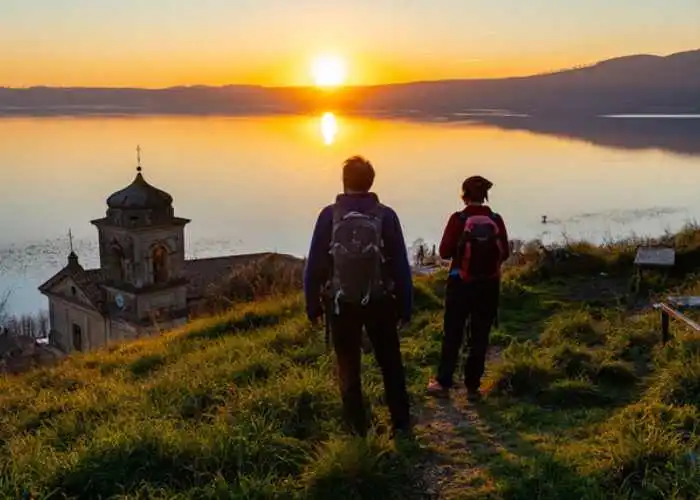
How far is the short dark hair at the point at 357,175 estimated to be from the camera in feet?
13.5

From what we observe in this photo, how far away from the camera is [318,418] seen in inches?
182

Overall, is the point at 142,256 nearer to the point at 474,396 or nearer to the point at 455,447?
the point at 474,396

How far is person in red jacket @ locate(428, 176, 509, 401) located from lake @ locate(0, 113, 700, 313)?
2793cm

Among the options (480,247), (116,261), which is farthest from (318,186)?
(480,247)

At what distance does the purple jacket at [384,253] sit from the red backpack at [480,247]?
0.85 m

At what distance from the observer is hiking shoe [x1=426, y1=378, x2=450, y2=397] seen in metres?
5.19

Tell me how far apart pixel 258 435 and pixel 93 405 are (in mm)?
1668

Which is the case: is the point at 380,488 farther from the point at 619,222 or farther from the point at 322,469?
the point at 619,222

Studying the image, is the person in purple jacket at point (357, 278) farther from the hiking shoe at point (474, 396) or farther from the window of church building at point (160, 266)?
the window of church building at point (160, 266)

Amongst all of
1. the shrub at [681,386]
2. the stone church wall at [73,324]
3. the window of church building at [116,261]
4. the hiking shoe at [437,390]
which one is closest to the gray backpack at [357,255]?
the hiking shoe at [437,390]

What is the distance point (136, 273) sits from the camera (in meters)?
22.5

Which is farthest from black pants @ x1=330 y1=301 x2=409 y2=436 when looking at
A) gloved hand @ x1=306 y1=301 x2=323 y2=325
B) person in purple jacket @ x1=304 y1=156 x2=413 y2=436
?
gloved hand @ x1=306 y1=301 x2=323 y2=325

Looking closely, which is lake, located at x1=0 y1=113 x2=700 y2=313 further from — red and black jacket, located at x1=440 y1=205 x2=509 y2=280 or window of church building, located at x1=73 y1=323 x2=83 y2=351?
red and black jacket, located at x1=440 y1=205 x2=509 y2=280

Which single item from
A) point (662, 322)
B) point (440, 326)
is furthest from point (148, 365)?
point (662, 322)
